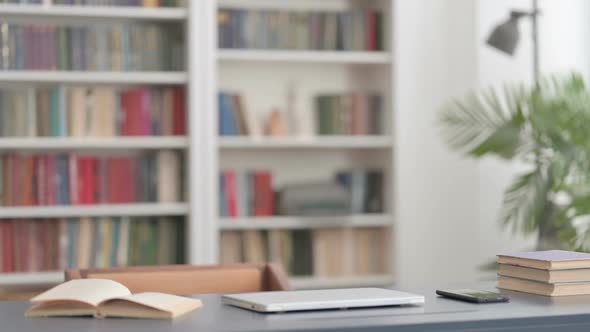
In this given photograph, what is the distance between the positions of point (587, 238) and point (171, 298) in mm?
2145

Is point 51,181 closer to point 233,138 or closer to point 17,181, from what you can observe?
point 17,181

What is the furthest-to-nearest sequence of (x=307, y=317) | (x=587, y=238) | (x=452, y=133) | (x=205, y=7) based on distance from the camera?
(x=452, y=133) → (x=205, y=7) → (x=587, y=238) → (x=307, y=317)

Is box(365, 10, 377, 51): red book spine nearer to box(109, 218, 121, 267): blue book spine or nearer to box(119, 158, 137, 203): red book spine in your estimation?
box(119, 158, 137, 203): red book spine

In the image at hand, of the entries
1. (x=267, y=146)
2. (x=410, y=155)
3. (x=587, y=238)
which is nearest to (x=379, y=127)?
(x=410, y=155)

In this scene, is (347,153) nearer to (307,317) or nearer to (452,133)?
(452,133)

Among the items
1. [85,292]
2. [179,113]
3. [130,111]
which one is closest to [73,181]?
[130,111]

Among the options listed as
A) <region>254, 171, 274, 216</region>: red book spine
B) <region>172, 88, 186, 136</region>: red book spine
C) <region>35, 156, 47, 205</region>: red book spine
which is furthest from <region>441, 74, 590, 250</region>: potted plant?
<region>35, 156, 47, 205</region>: red book spine

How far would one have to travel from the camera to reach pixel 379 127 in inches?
188

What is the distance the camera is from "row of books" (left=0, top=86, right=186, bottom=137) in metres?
4.37

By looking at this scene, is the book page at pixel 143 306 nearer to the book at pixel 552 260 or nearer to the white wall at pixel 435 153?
the book at pixel 552 260

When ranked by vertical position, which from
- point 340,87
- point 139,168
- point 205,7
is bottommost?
point 139,168

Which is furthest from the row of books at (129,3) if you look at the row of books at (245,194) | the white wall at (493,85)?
the white wall at (493,85)

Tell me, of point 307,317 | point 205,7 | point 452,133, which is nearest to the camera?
point 307,317

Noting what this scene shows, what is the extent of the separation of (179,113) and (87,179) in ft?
1.68
